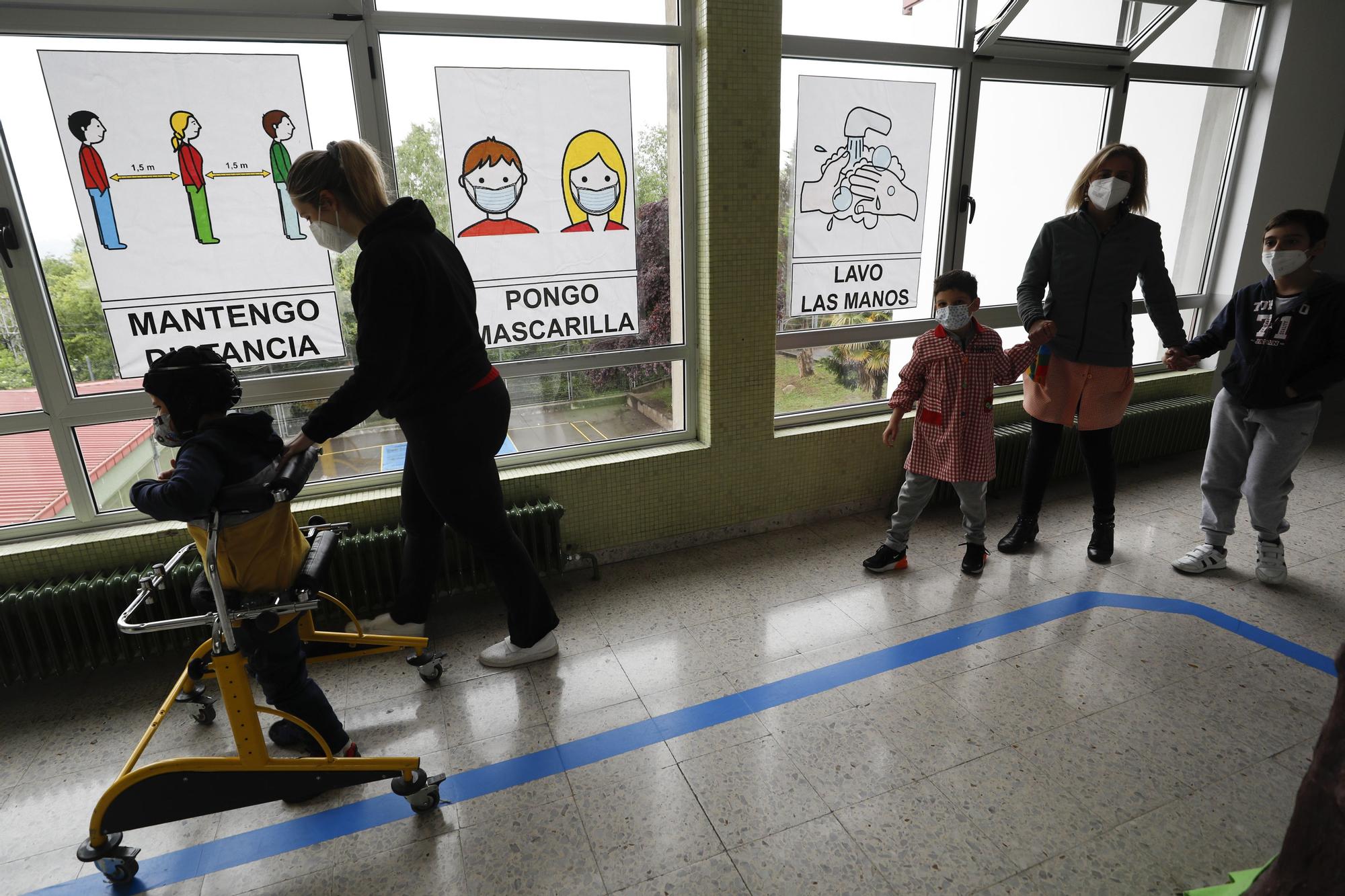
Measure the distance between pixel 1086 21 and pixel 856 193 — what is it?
189cm

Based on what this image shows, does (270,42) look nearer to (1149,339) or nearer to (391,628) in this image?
(391,628)

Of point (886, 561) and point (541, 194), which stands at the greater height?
point (541, 194)

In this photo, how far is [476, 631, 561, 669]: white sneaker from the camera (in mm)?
2512

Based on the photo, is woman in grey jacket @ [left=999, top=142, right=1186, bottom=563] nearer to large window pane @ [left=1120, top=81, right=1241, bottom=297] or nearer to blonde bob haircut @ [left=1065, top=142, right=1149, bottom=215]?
blonde bob haircut @ [left=1065, top=142, right=1149, bottom=215]

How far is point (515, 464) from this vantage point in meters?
3.23

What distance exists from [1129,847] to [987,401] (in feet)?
5.66

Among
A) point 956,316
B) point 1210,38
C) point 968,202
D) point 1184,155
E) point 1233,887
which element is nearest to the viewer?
point 1233,887

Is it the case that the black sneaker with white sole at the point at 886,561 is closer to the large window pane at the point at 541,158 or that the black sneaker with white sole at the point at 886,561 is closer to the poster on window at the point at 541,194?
the large window pane at the point at 541,158

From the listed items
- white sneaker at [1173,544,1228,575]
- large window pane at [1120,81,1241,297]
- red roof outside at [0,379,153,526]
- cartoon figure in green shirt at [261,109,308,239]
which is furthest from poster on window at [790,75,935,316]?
red roof outside at [0,379,153,526]

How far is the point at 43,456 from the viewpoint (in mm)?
2576

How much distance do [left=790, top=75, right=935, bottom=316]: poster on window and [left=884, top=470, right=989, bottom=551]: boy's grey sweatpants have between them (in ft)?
3.61

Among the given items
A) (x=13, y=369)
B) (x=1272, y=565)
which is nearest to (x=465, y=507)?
(x=13, y=369)

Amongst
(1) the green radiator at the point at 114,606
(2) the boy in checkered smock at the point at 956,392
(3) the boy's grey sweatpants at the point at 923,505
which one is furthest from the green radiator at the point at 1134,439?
(1) the green radiator at the point at 114,606

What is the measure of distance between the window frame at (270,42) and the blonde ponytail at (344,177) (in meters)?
0.85
